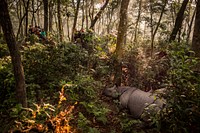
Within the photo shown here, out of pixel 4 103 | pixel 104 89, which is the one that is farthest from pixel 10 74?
pixel 104 89

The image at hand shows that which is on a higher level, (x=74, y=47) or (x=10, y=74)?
(x=74, y=47)

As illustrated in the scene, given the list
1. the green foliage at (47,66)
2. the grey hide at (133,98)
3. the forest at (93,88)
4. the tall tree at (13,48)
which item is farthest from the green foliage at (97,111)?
the tall tree at (13,48)

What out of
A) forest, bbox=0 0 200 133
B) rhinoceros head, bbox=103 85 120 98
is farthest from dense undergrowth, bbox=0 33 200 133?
rhinoceros head, bbox=103 85 120 98

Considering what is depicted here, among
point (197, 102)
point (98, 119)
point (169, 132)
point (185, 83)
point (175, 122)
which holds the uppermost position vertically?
point (185, 83)

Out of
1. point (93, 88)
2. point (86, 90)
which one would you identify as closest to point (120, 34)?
point (93, 88)

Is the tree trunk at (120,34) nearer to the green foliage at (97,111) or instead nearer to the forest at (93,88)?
the forest at (93,88)

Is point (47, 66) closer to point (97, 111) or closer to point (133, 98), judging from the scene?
point (97, 111)

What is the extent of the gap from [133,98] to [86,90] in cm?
148

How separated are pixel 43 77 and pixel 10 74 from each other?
1022mm

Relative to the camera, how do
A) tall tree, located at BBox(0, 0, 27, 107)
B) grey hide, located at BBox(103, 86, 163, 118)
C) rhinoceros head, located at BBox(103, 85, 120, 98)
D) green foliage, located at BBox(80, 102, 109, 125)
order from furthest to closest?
rhinoceros head, located at BBox(103, 85, 120, 98), grey hide, located at BBox(103, 86, 163, 118), green foliage, located at BBox(80, 102, 109, 125), tall tree, located at BBox(0, 0, 27, 107)

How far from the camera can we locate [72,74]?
6.09m

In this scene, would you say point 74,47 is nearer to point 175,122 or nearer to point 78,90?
point 78,90

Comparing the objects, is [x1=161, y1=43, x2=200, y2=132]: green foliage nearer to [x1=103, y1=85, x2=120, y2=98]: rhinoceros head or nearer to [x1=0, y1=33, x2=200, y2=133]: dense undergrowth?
[x1=0, y1=33, x2=200, y2=133]: dense undergrowth

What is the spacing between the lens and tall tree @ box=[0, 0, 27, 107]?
9.24ft
